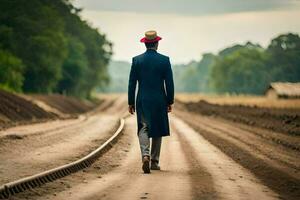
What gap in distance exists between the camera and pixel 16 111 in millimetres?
42969

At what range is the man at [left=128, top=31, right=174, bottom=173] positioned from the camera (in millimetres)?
14312

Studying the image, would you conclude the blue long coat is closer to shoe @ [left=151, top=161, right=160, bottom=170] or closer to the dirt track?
shoe @ [left=151, top=161, right=160, bottom=170]

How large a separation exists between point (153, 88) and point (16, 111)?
29.5m

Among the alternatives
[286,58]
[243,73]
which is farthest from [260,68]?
[286,58]

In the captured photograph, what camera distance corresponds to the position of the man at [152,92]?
1431cm

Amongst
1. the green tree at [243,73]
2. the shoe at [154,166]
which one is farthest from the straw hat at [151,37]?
the green tree at [243,73]

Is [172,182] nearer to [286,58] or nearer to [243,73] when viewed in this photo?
[286,58]

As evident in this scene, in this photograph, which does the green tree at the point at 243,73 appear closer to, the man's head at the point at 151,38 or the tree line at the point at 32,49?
the tree line at the point at 32,49

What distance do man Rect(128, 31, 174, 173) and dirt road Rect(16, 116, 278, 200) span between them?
2.48ft

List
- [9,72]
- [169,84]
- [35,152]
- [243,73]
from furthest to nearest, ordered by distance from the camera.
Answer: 1. [243,73]
2. [9,72]
3. [35,152]
4. [169,84]

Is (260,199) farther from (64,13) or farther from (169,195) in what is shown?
(64,13)

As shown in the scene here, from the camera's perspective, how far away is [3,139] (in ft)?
73.9

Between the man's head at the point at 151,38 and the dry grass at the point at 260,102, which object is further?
the dry grass at the point at 260,102

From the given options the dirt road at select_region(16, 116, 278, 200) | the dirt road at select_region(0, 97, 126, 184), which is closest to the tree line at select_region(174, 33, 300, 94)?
the dirt road at select_region(0, 97, 126, 184)
